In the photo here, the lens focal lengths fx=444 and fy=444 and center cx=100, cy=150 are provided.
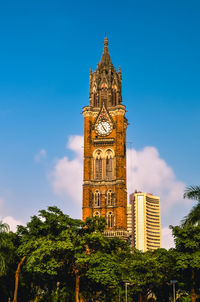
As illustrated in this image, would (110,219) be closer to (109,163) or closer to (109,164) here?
(109,164)

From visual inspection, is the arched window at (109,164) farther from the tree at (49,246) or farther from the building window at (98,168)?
the tree at (49,246)

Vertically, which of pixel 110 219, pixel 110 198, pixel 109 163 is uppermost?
pixel 109 163

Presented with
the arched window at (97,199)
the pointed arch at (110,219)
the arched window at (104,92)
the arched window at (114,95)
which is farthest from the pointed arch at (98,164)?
the arched window at (104,92)

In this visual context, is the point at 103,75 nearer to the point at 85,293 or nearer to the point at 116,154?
the point at 116,154

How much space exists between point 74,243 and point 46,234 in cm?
429

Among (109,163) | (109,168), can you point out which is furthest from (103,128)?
(109,168)

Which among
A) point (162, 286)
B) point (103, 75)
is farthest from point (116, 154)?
point (162, 286)

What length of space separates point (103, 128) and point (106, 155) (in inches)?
243

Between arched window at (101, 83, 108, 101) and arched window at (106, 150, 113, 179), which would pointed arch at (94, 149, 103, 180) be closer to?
arched window at (106, 150, 113, 179)

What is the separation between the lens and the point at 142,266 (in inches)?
2109

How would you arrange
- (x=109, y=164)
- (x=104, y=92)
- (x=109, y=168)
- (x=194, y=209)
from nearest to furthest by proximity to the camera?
(x=194, y=209) < (x=109, y=168) < (x=109, y=164) < (x=104, y=92)

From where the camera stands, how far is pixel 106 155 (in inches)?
3730

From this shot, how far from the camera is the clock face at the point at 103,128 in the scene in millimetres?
96375

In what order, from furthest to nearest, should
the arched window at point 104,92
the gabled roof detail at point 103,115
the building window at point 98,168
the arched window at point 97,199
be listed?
the arched window at point 104,92, the gabled roof detail at point 103,115, the building window at point 98,168, the arched window at point 97,199
